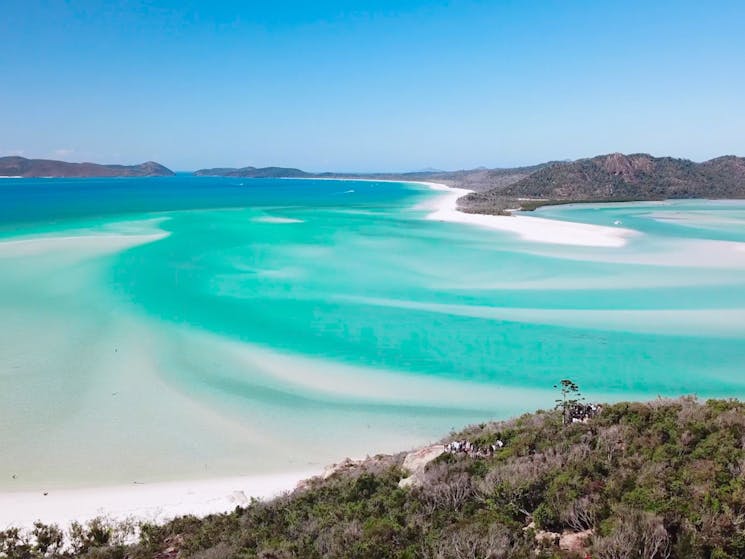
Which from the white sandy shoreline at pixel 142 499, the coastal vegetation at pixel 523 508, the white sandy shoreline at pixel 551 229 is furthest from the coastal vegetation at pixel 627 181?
the coastal vegetation at pixel 523 508

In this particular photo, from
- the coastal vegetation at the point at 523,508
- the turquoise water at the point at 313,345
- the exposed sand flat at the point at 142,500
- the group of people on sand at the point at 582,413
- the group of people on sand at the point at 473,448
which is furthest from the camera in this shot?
the turquoise water at the point at 313,345

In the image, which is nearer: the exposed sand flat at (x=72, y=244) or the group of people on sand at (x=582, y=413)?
the group of people on sand at (x=582, y=413)

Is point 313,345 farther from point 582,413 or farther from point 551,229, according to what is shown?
point 551,229

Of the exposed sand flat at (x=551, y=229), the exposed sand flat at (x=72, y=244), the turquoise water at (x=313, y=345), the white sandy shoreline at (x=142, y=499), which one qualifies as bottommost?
the white sandy shoreline at (x=142, y=499)

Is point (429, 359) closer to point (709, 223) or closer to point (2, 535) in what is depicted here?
point (2, 535)

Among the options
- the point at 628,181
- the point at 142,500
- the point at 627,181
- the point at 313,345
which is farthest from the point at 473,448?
the point at 628,181

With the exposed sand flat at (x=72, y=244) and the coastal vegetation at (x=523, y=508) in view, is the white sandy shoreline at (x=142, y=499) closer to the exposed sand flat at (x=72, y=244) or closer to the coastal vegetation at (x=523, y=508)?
the coastal vegetation at (x=523, y=508)
